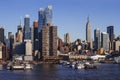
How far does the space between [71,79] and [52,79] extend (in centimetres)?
372

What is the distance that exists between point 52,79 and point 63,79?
2.15 metres

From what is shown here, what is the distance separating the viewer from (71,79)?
8425 centimetres

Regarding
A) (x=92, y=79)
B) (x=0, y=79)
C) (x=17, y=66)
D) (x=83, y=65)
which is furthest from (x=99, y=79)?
(x=83, y=65)

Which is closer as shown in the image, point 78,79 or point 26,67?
point 78,79

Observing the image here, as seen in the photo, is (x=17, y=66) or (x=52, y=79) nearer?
(x=52, y=79)

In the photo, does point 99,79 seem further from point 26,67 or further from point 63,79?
point 26,67

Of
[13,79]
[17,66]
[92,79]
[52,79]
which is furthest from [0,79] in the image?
[17,66]

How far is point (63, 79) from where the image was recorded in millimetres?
84125

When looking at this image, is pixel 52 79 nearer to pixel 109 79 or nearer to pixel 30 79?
pixel 30 79

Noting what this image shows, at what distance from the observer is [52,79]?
3307 inches

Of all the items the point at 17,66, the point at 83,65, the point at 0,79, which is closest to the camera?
the point at 0,79

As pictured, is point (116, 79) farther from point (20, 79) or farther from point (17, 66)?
point (17, 66)

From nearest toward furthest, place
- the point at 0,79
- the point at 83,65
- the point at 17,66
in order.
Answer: the point at 0,79, the point at 17,66, the point at 83,65

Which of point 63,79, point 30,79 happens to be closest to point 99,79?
point 63,79
